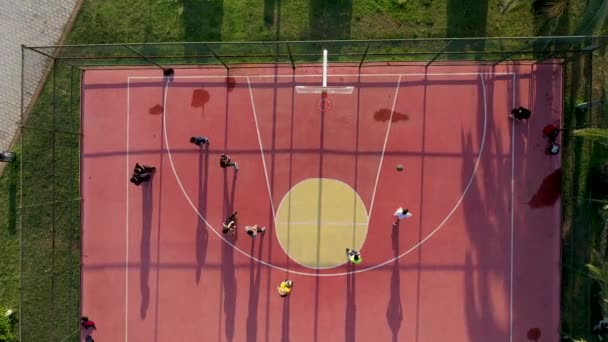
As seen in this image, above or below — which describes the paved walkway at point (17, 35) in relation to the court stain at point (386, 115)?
above

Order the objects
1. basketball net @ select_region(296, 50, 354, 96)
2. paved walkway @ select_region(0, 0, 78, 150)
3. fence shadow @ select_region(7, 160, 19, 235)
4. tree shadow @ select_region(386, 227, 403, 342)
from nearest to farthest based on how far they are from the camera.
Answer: basketball net @ select_region(296, 50, 354, 96) < tree shadow @ select_region(386, 227, 403, 342) < fence shadow @ select_region(7, 160, 19, 235) < paved walkway @ select_region(0, 0, 78, 150)

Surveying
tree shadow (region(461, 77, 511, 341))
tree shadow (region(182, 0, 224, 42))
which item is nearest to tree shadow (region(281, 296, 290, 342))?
tree shadow (region(461, 77, 511, 341))

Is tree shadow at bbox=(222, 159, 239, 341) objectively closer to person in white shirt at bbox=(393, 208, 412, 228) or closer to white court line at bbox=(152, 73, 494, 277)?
white court line at bbox=(152, 73, 494, 277)

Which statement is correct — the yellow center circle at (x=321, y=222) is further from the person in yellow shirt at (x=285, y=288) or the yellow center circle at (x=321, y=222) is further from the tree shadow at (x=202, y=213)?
the tree shadow at (x=202, y=213)

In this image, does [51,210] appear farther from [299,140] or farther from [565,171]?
[565,171]

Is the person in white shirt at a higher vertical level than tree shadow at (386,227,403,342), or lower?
higher

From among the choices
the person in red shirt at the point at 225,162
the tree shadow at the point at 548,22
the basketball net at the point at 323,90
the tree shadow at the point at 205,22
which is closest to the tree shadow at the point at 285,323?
the person in red shirt at the point at 225,162

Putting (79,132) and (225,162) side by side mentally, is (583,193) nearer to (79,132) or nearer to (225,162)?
(225,162)
